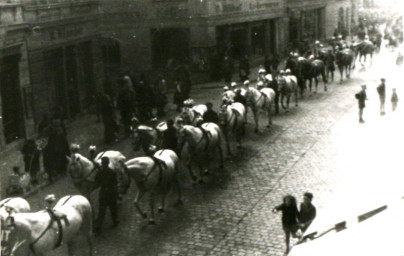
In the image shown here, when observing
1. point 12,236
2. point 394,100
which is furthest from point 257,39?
point 12,236

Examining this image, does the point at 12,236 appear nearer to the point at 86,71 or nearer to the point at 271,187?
the point at 271,187

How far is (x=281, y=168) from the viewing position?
1645 centimetres

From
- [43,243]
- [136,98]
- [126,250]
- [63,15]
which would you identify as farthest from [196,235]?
[63,15]

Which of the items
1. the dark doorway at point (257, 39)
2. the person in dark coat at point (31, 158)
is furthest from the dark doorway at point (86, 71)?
the dark doorway at point (257, 39)

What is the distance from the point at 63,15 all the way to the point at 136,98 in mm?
3947

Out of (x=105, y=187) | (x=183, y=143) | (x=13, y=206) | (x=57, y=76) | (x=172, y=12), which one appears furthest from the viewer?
(x=172, y=12)

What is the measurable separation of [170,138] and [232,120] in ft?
9.26

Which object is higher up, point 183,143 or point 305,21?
point 183,143

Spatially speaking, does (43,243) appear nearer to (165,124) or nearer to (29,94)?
(165,124)

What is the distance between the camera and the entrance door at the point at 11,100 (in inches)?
740

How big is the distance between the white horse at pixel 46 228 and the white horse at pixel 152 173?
5.74 feet

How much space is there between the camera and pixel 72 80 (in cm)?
2423

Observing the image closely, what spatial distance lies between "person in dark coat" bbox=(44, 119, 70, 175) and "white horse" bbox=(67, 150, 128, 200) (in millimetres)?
3377

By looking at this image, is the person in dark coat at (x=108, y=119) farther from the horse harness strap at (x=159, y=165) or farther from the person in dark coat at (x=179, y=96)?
the horse harness strap at (x=159, y=165)
